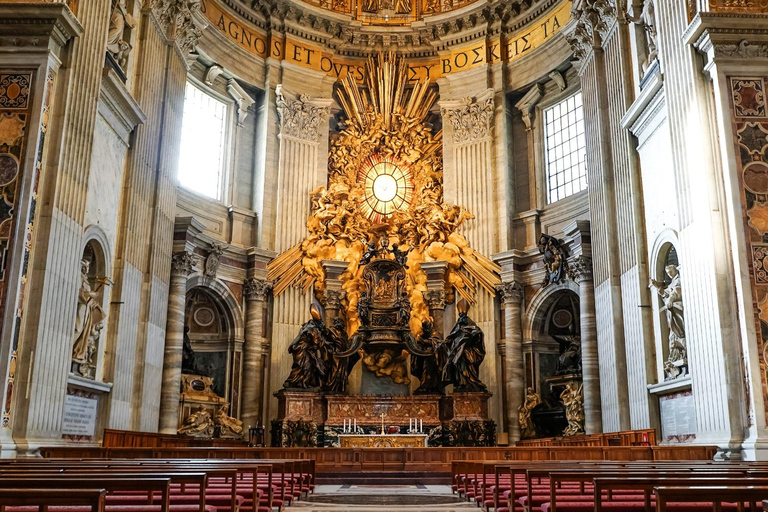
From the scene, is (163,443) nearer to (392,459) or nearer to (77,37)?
(392,459)

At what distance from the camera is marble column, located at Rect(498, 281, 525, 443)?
16.4 metres

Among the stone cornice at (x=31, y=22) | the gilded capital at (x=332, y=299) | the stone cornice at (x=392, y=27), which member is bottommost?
the gilded capital at (x=332, y=299)

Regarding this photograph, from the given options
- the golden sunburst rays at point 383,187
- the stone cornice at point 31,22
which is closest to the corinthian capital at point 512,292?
the golden sunburst rays at point 383,187

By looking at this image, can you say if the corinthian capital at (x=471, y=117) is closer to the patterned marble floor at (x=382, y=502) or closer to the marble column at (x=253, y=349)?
the marble column at (x=253, y=349)

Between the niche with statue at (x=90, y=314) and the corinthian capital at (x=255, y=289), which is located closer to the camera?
the niche with statue at (x=90, y=314)

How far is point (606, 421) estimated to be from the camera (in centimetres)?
1323

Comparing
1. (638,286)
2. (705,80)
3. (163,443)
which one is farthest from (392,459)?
(705,80)

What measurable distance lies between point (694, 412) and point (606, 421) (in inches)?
130

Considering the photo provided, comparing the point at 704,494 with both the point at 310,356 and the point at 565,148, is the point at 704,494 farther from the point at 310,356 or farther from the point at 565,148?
the point at 565,148

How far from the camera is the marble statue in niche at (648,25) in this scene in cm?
1196

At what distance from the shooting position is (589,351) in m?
14.1

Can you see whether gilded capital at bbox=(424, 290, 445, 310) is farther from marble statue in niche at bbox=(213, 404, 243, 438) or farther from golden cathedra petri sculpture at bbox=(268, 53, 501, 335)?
marble statue in niche at bbox=(213, 404, 243, 438)

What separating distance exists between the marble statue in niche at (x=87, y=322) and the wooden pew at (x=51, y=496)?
27.7 feet

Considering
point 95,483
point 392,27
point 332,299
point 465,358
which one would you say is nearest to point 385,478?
point 465,358
